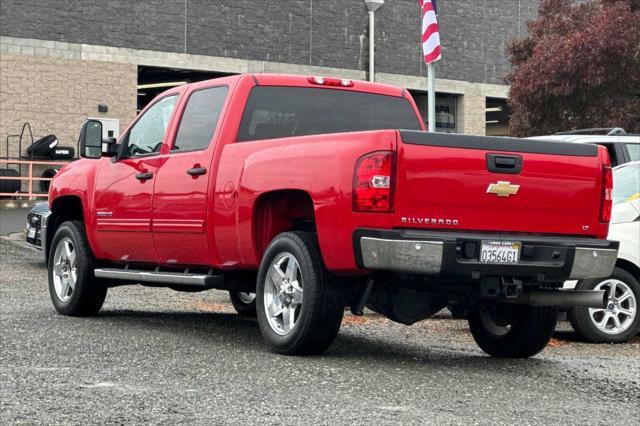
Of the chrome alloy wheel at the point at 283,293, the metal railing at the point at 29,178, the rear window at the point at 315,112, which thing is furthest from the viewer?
the metal railing at the point at 29,178

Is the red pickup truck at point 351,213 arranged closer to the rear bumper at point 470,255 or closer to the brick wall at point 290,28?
the rear bumper at point 470,255

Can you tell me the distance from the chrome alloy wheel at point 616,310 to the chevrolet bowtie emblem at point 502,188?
309 cm

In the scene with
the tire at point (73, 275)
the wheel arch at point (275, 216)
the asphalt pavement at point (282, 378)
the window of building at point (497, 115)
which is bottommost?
the asphalt pavement at point (282, 378)

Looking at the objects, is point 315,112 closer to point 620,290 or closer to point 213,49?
point 620,290

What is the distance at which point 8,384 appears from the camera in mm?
7215

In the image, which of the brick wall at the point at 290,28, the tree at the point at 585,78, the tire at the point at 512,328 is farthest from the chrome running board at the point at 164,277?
the brick wall at the point at 290,28

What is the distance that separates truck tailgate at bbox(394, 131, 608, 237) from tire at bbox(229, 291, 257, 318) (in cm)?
418

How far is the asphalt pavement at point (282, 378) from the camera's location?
21.3 ft

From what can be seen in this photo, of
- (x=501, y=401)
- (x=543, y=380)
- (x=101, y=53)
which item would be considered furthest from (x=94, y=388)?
(x=101, y=53)

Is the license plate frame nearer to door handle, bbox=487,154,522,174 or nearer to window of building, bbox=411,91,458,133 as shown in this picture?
door handle, bbox=487,154,522,174

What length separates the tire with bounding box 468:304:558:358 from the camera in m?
9.04

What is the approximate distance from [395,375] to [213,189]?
2.26 metres

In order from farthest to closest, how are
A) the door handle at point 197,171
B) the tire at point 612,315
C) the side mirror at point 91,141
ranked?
the side mirror at point 91,141
the tire at point 612,315
the door handle at point 197,171

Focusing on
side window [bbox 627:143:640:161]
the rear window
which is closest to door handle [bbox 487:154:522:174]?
the rear window
